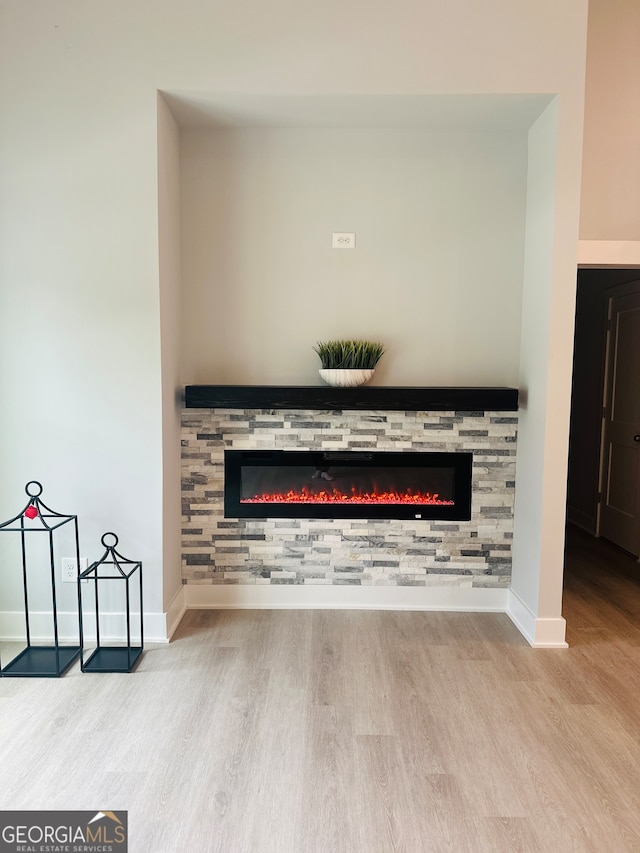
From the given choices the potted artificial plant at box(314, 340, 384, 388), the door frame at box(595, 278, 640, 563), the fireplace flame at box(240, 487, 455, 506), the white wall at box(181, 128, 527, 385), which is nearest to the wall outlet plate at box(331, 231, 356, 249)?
the white wall at box(181, 128, 527, 385)

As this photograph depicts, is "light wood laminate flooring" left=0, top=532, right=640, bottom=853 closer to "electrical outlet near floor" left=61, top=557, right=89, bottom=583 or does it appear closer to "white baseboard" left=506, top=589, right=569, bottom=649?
"white baseboard" left=506, top=589, right=569, bottom=649

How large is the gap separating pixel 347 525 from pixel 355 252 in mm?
1478

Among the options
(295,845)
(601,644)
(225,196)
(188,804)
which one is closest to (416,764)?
(295,845)

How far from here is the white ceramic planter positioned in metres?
3.00

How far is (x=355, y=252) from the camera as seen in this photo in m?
3.16

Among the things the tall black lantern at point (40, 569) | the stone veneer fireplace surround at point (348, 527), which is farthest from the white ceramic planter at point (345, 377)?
the tall black lantern at point (40, 569)

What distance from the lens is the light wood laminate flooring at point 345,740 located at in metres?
1.71

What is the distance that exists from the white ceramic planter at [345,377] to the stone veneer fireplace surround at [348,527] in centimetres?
17

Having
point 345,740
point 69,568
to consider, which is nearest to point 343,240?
point 69,568

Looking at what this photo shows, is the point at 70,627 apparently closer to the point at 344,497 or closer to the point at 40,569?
the point at 40,569

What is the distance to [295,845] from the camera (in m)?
1.64

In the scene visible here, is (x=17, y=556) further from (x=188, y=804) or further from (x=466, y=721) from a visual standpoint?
(x=466, y=721)

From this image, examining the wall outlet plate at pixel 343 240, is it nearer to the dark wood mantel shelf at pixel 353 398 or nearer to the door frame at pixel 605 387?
the dark wood mantel shelf at pixel 353 398

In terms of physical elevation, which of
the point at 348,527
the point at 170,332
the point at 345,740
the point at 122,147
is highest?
the point at 122,147
